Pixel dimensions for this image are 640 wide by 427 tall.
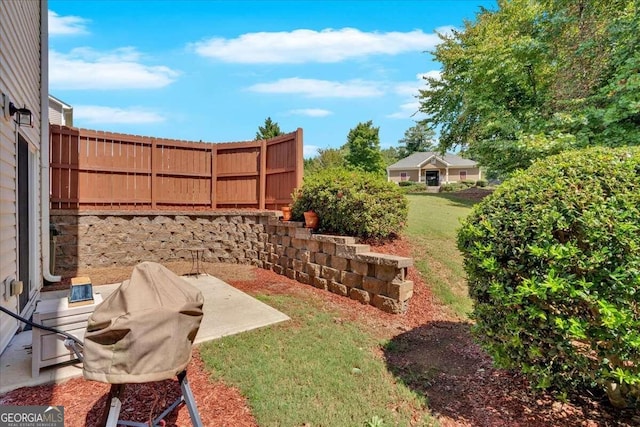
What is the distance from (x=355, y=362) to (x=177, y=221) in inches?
235

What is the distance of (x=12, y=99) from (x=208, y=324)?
3.17m

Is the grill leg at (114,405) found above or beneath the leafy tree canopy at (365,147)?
beneath

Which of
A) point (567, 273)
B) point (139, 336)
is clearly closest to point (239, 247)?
point (139, 336)

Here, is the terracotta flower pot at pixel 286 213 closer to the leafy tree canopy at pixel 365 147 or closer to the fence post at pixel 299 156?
the fence post at pixel 299 156

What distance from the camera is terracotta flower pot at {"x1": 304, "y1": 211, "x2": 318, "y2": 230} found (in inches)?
234

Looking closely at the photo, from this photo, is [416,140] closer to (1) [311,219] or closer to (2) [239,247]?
(2) [239,247]

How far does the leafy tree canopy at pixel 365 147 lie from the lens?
2677 centimetres

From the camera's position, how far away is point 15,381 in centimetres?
250

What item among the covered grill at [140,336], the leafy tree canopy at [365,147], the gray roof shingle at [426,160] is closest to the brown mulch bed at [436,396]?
the covered grill at [140,336]

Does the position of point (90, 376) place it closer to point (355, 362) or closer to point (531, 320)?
point (355, 362)

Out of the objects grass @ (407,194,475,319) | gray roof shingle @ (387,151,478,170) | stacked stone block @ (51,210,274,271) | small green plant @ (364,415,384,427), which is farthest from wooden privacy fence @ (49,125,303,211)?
gray roof shingle @ (387,151,478,170)

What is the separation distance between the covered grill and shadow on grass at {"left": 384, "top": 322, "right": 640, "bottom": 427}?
188 cm

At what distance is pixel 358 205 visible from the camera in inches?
207

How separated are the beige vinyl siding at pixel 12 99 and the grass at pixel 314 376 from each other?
6.95 ft
